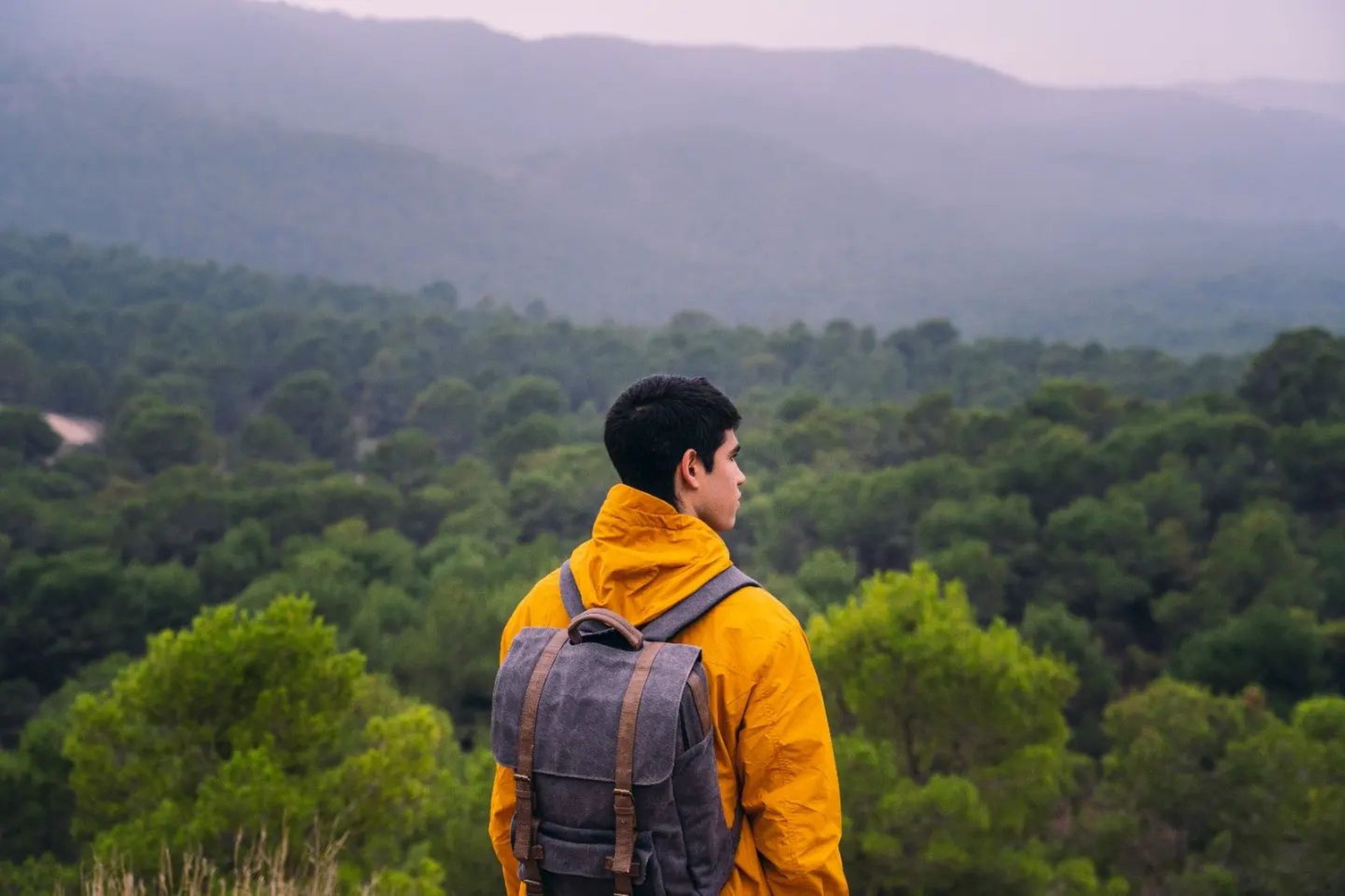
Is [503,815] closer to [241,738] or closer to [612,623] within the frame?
[612,623]

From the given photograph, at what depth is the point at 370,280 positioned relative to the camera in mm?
123250

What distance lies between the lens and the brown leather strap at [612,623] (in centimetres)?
185

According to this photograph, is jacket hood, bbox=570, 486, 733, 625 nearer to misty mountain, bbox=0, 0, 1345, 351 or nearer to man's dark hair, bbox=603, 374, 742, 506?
man's dark hair, bbox=603, 374, 742, 506

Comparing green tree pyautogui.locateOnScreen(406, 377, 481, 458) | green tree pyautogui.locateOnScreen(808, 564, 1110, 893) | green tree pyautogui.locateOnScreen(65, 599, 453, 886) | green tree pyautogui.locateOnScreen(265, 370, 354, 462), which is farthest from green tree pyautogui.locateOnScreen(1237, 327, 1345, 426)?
green tree pyautogui.locateOnScreen(265, 370, 354, 462)

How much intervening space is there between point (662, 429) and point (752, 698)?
1.48ft

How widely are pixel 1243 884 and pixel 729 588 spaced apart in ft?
47.1

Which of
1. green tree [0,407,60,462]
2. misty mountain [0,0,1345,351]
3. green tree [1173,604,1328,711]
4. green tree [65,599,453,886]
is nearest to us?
green tree [65,599,453,886]

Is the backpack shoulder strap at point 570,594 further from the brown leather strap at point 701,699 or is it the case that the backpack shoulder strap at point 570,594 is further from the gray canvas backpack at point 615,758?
the brown leather strap at point 701,699

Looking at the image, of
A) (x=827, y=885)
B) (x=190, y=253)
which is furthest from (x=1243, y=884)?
(x=190, y=253)

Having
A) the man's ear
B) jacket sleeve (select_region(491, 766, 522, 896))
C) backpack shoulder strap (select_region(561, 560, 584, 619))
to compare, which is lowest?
jacket sleeve (select_region(491, 766, 522, 896))

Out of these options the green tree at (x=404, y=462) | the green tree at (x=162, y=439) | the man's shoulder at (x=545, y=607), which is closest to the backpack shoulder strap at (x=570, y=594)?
the man's shoulder at (x=545, y=607)

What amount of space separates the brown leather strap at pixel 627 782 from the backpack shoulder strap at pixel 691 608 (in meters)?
0.08

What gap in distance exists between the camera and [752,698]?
6.23ft

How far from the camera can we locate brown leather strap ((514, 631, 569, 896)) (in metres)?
1.89
